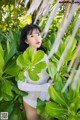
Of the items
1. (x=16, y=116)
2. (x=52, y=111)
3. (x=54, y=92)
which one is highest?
(x=54, y=92)

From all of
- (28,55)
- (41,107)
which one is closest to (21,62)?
(28,55)

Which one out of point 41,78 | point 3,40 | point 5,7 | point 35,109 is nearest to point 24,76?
point 41,78

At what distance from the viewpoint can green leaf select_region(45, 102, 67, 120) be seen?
167 centimetres

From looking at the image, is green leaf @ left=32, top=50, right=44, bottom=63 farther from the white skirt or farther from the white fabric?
the white skirt

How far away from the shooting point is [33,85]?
5.80ft

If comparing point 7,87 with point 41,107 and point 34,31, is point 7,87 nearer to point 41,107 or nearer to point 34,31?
point 41,107

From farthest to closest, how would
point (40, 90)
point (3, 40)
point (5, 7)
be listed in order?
point (5, 7) → point (3, 40) → point (40, 90)

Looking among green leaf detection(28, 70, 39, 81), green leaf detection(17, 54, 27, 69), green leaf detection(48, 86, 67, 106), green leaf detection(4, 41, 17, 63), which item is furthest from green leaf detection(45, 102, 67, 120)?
green leaf detection(4, 41, 17, 63)

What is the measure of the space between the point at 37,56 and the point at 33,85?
17 centimetres

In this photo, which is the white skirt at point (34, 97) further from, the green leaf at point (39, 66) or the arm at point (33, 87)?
the green leaf at point (39, 66)

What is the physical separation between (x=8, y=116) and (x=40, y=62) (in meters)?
0.47

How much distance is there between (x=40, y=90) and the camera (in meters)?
1.77

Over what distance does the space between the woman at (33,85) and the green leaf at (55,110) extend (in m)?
0.11

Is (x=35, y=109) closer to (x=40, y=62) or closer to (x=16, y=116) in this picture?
(x=16, y=116)
